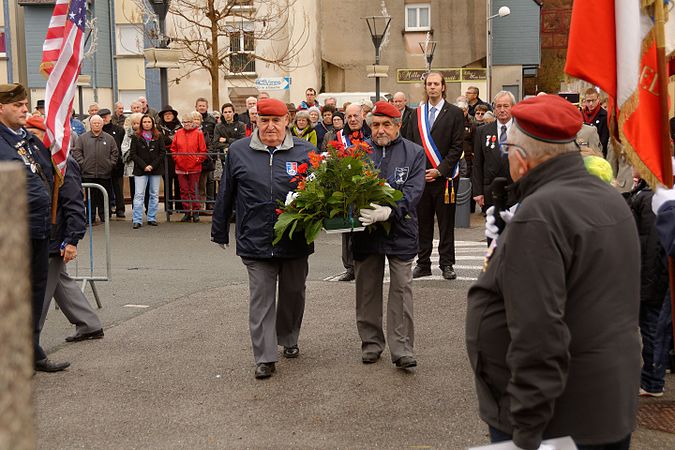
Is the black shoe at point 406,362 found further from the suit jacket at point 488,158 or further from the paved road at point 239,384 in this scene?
the suit jacket at point 488,158

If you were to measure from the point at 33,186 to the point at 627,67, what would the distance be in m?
4.26

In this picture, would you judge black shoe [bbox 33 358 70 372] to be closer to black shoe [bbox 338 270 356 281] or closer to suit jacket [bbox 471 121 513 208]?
black shoe [bbox 338 270 356 281]

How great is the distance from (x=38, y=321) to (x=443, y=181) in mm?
5373

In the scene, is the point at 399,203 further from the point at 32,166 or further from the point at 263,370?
the point at 32,166

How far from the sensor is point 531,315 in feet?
10.3

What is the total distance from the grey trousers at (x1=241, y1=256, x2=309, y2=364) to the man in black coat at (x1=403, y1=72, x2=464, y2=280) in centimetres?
354

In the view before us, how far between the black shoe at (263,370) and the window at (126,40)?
38.5 meters

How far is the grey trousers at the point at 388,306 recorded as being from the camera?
24.3 ft

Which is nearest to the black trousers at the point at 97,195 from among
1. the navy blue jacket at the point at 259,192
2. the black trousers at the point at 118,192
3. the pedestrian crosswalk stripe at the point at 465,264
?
the black trousers at the point at 118,192

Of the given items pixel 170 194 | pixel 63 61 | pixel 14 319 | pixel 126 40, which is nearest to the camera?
pixel 14 319

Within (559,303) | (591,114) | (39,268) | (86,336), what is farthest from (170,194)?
(559,303)

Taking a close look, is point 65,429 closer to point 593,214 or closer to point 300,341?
point 300,341

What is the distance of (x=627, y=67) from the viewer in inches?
200

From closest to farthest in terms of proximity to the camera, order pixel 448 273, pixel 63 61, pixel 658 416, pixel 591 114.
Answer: pixel 658 416
pixel 63 61
pixel 448 273
pixel 591 114
